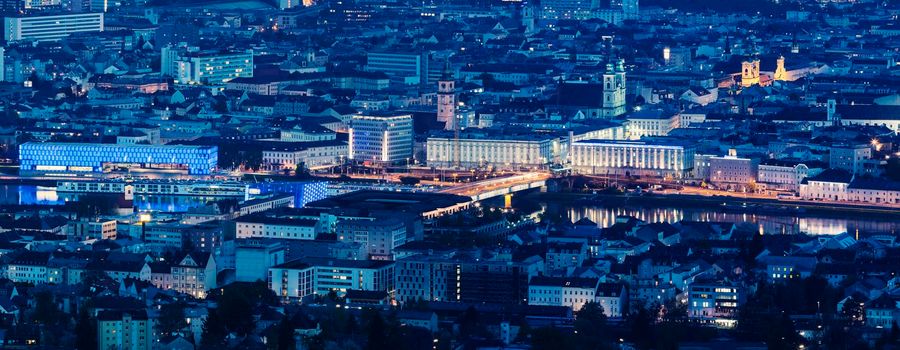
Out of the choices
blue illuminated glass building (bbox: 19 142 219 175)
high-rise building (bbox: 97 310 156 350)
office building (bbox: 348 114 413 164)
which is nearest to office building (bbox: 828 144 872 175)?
office building (bbox: 348 114 413 164)

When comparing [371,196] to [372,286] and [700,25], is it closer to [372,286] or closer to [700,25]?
[372,286]

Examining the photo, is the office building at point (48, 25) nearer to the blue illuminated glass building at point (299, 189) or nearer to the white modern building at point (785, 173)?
the blue illuminated glass building at point (299, 189)

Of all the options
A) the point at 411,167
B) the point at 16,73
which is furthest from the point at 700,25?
the point at 411,167

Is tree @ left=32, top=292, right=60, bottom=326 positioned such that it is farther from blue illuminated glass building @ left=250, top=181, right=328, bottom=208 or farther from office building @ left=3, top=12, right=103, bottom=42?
office building @ left=3, top=12, right=103, bottom=42

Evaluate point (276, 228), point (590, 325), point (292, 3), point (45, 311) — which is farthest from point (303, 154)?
point (292, 3)

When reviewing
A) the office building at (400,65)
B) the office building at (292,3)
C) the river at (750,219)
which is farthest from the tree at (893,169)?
the office building at (292,3)

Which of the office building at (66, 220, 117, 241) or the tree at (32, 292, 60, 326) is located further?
the office building at (66, 220, 117, 241)
